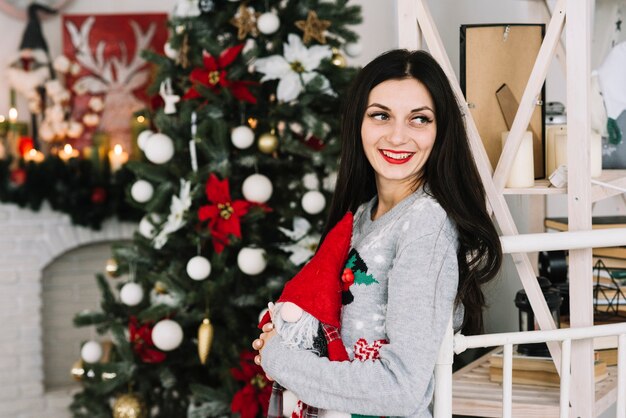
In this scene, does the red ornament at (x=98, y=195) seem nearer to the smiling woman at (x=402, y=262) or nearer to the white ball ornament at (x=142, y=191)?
the white ball ornament at (x=142, y=191)

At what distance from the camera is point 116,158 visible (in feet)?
12.3

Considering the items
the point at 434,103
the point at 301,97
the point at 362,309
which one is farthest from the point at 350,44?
the point at 362,309

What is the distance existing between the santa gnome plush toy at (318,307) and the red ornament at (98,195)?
2742mm

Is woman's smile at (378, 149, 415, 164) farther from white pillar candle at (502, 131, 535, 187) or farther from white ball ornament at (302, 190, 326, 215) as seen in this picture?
white ball ornament at (302, 190, 326, 215)

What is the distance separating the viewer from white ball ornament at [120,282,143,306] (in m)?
2.21

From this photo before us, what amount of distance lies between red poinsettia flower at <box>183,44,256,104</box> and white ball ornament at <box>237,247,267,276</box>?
41 centimetres

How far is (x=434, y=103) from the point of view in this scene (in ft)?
3.73

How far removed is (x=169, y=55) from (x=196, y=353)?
882 millimetres

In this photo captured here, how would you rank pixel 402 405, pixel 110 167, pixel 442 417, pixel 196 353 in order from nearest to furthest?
pixel 402 405 < pixel 442 417 < pixel 196 353 < pixel 110 167

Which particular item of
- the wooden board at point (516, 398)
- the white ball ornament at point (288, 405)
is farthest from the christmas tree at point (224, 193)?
the wooden board at point (516, 398)

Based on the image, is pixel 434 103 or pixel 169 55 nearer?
pixel 434 103

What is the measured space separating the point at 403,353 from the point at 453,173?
297mm

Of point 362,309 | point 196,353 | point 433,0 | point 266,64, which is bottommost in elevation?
point 196,353

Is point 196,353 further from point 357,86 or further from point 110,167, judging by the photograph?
point 110,167
